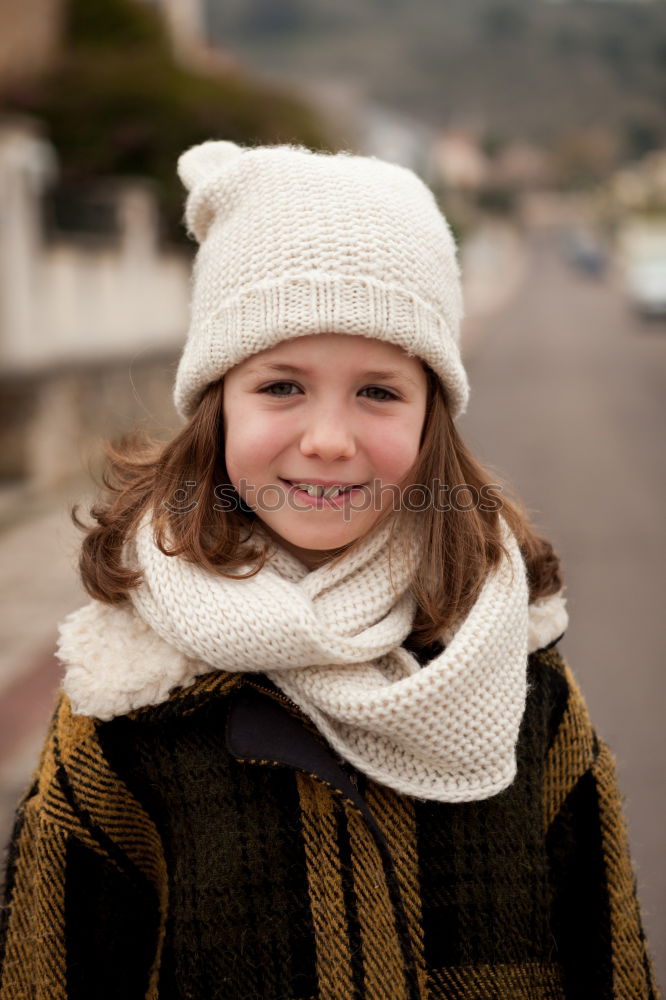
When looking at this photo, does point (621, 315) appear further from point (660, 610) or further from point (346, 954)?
point (346, 954)

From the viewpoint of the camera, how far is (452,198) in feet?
99.6

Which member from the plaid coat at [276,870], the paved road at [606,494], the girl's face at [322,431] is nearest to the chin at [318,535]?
the girl's face at [322,431]

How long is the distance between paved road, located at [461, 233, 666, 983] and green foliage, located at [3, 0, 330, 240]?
4644mm

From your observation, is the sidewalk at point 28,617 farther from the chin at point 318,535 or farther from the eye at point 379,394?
the eye at point 379,394

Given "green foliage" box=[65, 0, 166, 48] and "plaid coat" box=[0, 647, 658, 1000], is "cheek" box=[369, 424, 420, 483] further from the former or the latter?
"green foliage" box=[65, 0, 166, 48]

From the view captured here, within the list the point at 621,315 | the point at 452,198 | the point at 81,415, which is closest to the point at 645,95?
the point at 452,198

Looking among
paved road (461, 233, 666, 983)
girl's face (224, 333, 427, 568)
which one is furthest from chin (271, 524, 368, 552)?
paved road (461, 233, 666, 983)

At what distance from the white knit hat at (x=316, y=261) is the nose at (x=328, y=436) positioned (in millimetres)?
118

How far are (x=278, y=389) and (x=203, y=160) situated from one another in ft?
1.48

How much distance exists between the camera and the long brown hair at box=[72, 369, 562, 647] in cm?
137

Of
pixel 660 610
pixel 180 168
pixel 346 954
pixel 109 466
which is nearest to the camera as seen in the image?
pixel 346 954

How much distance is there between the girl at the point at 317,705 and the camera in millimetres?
1253

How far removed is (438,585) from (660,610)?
Answer: 4.48 m

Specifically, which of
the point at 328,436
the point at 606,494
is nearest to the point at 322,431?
the point at 328,436
